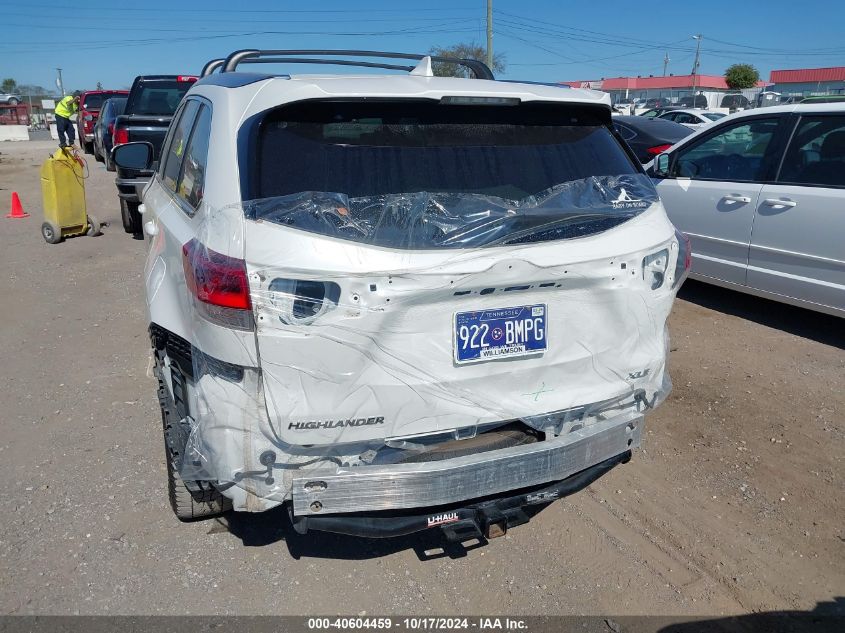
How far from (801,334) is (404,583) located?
4364mm

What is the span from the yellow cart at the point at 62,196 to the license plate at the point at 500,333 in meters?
8.78

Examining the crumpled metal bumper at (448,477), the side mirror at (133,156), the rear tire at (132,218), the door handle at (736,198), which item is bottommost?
the rear tire at (132,218)

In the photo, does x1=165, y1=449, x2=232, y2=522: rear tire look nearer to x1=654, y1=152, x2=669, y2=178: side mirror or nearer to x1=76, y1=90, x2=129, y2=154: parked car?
x1=654, y1=152, x2=669, y2=178: side mirror

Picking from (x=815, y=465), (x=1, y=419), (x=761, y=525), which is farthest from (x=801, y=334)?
(x=1, y=419)

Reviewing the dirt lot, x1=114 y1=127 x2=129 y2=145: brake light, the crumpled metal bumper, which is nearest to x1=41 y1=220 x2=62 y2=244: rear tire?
x1=114 y1=127 x2=129 y2=145: brake light

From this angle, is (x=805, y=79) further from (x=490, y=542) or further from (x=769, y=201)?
(x=490, y=542)

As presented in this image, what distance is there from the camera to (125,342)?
564cm

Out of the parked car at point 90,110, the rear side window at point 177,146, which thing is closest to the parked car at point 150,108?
the rear side window at point 177,146

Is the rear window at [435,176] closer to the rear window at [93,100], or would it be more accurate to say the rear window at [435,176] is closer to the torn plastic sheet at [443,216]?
the torn plastic sheet at [443,216]

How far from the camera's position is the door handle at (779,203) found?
17.9 ft

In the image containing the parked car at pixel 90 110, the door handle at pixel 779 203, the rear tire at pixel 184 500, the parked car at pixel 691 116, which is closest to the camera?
the rear tire at pixel 184 500

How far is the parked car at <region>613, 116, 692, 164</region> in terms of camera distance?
12.5 metres

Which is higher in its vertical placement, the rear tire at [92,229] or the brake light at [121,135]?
the brake light at [121,135]

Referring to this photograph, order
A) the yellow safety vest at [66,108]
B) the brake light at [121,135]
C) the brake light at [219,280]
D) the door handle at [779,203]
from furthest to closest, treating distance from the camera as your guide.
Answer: the yellow safety vest at [66,108] < the brake light at [121,135] < the door handle at [779,203] < the brake light at [219,280]
